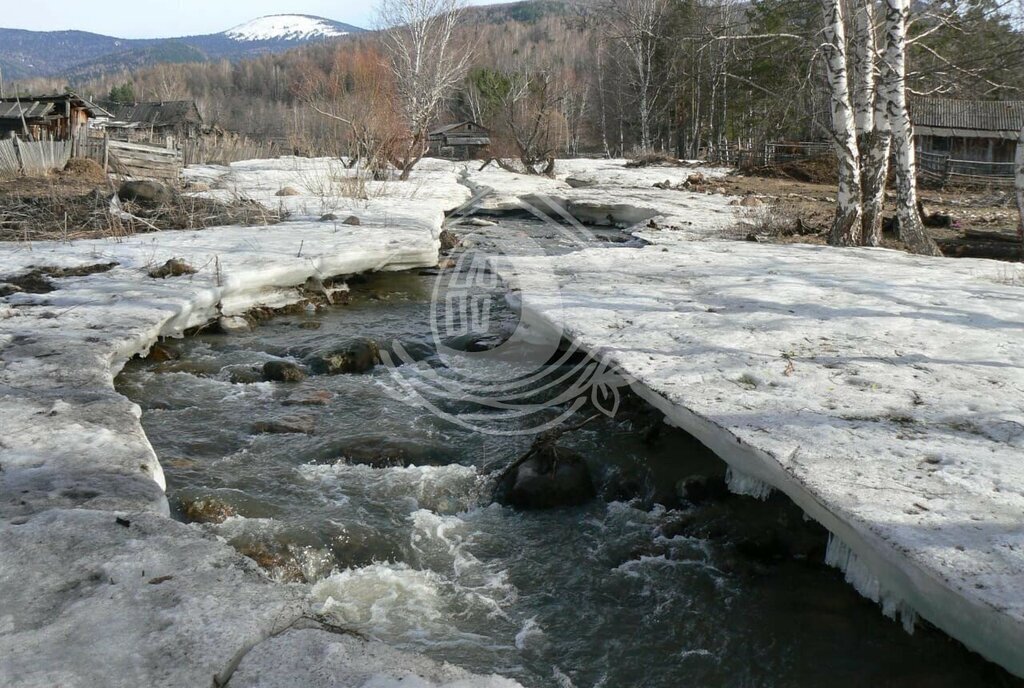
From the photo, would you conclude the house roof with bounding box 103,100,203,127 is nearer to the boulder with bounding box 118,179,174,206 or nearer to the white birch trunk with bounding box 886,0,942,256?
the boulder with bounding box 118,179,174,206

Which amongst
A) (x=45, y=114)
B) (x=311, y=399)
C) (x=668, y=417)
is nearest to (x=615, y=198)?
(x=311, y=399)

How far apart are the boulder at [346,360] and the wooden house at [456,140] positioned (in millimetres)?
36756

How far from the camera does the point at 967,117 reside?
29.6 meters

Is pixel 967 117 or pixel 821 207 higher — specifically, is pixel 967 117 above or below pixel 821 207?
above

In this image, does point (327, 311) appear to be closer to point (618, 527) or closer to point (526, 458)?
point (526, 458)

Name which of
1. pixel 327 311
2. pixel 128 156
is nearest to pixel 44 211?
pixel 327 311

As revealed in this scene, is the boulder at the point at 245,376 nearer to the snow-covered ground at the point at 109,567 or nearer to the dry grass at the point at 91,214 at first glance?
the snow-covered ground at the point at 109,567

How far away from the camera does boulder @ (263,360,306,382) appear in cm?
639

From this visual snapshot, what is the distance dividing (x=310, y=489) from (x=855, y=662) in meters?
2.96

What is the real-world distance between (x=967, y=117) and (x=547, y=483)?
3126cm

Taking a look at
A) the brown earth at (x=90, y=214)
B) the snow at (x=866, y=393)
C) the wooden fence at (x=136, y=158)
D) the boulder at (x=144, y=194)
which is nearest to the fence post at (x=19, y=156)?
the wooden fence at (x=136, y=158)

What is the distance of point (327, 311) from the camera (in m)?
8.65

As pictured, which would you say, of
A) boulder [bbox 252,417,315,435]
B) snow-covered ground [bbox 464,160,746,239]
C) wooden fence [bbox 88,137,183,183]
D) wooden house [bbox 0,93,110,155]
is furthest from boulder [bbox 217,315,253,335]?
wooden house [bbox 0,93,110,155]
